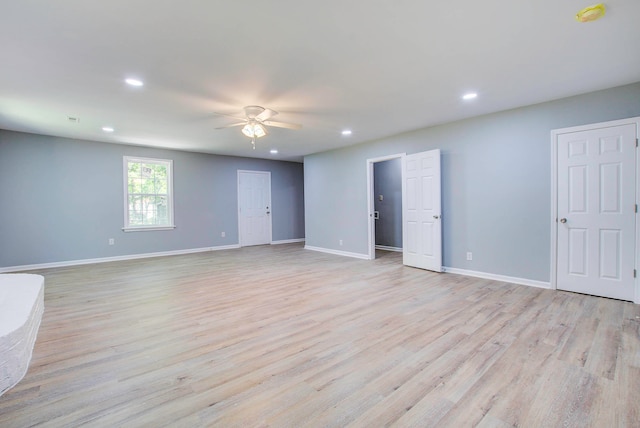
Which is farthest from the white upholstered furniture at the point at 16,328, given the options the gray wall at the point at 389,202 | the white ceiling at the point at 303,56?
the gray wall at the point at 389,202

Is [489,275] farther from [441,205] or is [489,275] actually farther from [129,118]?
[129,118]

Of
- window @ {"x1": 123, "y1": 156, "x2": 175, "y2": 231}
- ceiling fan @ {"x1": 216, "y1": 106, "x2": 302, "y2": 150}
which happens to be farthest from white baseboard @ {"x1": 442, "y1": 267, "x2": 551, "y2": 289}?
window @ {"x1": 123, "y1": 156, "x2": 175, "y2": 231}

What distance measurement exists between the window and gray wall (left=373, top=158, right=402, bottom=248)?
4.98 m

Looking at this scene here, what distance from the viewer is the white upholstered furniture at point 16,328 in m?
1.89

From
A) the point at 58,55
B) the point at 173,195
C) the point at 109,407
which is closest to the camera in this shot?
the point at 109,407

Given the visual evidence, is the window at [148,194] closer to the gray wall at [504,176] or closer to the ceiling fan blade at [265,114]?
the ceiling fan blade at [265,114]

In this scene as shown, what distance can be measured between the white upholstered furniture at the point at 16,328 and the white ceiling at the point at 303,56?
2.20 metres

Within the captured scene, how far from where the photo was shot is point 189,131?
5.06 meters

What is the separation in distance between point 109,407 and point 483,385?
2268 mm

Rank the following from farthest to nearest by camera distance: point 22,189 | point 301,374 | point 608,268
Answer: point 22,189 < point 608,268 < point 301,374

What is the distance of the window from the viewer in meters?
6.27

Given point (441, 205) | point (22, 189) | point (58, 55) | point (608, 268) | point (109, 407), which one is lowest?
point (109, 407)

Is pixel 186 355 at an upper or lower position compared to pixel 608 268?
lower

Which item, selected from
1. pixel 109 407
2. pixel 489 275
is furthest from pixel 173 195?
pixel 489 275
